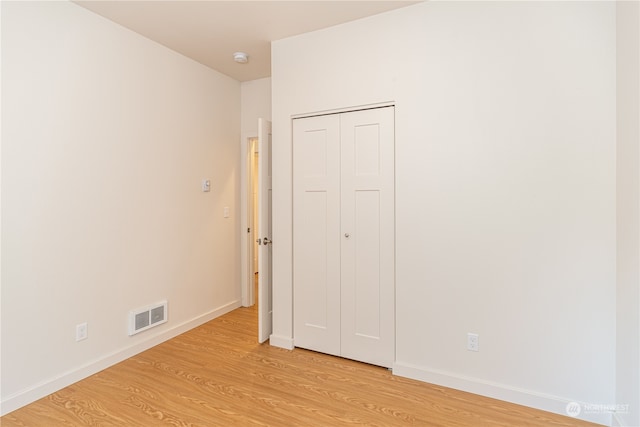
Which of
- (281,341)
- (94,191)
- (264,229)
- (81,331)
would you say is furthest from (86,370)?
(264,229)

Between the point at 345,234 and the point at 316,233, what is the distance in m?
0.27

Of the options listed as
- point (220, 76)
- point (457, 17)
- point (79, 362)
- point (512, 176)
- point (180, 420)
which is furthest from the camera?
point (220, 76)

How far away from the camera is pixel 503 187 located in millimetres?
2188

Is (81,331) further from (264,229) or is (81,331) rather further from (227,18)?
(227,18)

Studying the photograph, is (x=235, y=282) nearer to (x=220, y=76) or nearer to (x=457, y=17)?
(x=220, y=76)

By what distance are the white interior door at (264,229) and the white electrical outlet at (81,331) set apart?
131 cm

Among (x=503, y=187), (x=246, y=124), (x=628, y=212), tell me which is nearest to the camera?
(x=628, y=212)

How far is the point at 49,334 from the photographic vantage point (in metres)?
2.28

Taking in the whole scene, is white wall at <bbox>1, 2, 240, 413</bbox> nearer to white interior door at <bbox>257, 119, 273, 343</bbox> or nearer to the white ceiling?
the white ceiling

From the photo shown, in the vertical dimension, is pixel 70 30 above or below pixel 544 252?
above

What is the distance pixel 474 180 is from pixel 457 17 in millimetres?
1146

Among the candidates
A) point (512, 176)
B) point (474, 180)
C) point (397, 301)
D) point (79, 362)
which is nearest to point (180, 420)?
point (79, 362)

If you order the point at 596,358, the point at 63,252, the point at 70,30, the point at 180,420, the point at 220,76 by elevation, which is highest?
the point at 220,76

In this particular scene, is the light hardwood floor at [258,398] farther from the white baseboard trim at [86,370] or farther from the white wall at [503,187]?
the white wall at [503,187]
